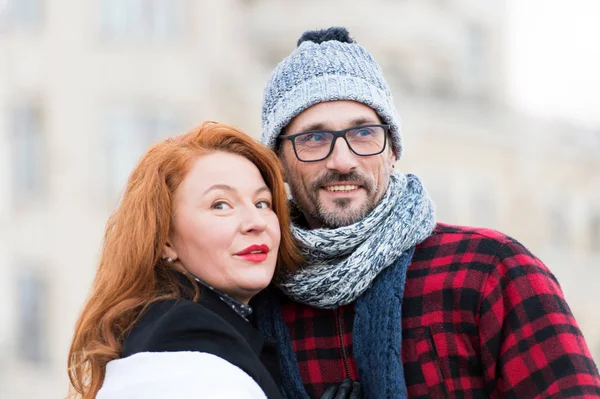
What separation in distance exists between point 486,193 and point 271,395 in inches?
926

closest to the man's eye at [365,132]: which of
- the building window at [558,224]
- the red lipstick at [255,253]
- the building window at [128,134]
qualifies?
the red lipstick at [255,253]

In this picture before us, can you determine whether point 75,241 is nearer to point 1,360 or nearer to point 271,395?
point 1,360

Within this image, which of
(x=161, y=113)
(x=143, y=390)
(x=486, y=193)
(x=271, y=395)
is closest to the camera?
(x=143, y=390)

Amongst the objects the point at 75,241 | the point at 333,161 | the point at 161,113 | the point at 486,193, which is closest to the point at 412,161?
the point at 486,193

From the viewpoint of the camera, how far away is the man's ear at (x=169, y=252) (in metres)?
3.99

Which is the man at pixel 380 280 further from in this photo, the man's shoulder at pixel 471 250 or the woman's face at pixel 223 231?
the woman's face at pixel 223 231

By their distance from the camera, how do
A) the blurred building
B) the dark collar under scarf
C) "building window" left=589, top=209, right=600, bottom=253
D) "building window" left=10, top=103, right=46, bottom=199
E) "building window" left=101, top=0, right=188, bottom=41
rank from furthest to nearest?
"building window" left=589, top=209, right=600, bottom=253 < "building window" left=10, top=103, right=46, bottom=199 < "building window" left=101, top=0, right=188, bottom=41 < the blurred building < the dark collar under scarf

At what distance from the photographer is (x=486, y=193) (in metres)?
26.7

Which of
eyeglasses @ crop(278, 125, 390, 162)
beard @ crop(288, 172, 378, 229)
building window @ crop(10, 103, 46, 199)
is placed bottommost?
building window @ crop(10, 103, 46, 199)

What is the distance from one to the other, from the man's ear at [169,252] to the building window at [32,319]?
19.9 metres

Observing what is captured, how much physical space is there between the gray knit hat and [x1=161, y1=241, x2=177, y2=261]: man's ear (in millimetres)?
722

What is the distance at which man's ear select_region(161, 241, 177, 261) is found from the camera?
3990 millimetres

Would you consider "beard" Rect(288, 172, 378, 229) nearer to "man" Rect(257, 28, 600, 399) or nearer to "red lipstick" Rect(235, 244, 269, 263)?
"man" Rect(257, 28, 600, 399)

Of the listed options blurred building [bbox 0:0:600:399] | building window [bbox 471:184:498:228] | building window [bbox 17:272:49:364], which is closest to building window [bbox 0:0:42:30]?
blurred building [bbox 0:0:600:399]
